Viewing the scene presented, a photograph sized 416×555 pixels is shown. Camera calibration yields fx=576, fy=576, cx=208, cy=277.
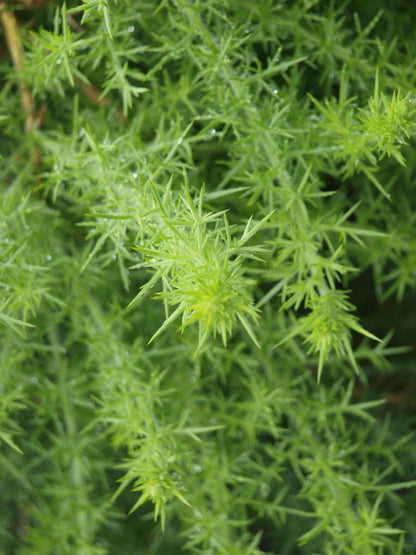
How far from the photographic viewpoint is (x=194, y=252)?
2.07 feet

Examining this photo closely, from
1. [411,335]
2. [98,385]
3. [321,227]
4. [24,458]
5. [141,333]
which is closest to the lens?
[321,227]

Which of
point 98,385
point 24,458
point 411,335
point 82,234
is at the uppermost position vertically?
point 82,234

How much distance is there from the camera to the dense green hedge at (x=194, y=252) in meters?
0.82

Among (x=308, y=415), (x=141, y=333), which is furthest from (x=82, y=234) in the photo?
(x=308, y=415)

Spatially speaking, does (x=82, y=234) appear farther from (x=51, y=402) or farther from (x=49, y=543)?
(x=49, y=543)

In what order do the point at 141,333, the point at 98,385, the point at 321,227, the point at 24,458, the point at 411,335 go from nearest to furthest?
the point at 321,227 < the point at 98,385 < the point at 141,333 < the point at 24,458 < the point at 411,335

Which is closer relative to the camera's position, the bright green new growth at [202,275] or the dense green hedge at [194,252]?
the bright green new growth at [202,275]

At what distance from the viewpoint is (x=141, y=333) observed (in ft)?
3.78

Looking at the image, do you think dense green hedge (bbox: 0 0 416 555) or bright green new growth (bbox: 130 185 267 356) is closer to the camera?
bright green new growth (bbox: 130 185 267 356)

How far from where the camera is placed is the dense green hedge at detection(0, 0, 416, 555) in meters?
0.82

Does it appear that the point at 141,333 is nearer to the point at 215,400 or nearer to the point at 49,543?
the point at 215,400

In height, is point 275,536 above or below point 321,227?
below

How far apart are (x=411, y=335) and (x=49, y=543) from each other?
3.06 ft

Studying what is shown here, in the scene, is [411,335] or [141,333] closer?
[141,333]
